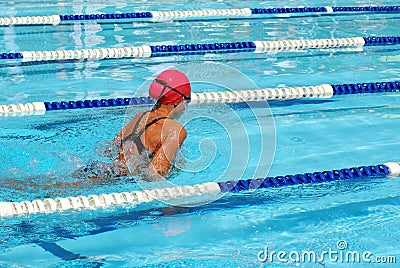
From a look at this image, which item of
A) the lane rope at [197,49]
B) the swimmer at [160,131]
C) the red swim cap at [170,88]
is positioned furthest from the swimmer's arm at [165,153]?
the lane rope at [197,49]

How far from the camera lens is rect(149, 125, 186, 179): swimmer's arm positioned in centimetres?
329

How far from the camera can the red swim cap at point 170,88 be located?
330 centimetres

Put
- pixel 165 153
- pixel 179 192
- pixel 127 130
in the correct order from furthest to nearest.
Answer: pixel 127 130 → pixel 165 153 → pixel 179 192

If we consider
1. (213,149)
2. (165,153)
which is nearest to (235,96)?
(213,149)

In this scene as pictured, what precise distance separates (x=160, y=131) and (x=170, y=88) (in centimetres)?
20

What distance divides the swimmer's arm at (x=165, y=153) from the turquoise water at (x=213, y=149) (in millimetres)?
77

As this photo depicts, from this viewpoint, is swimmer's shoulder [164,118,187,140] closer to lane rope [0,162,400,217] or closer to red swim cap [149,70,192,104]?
red swim cap [149,70,192,104]

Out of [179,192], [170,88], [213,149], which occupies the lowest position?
[213,149]

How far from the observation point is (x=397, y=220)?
311 cm

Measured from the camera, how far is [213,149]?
12.8ft

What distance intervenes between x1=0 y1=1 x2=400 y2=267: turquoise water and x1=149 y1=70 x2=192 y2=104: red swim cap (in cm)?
36

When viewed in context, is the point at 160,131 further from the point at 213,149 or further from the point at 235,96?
the point at 235,96

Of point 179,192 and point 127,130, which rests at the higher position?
point 127,130

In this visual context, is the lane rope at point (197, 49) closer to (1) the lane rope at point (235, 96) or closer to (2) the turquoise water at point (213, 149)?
(2) the turquoise water at point (213, 149)
